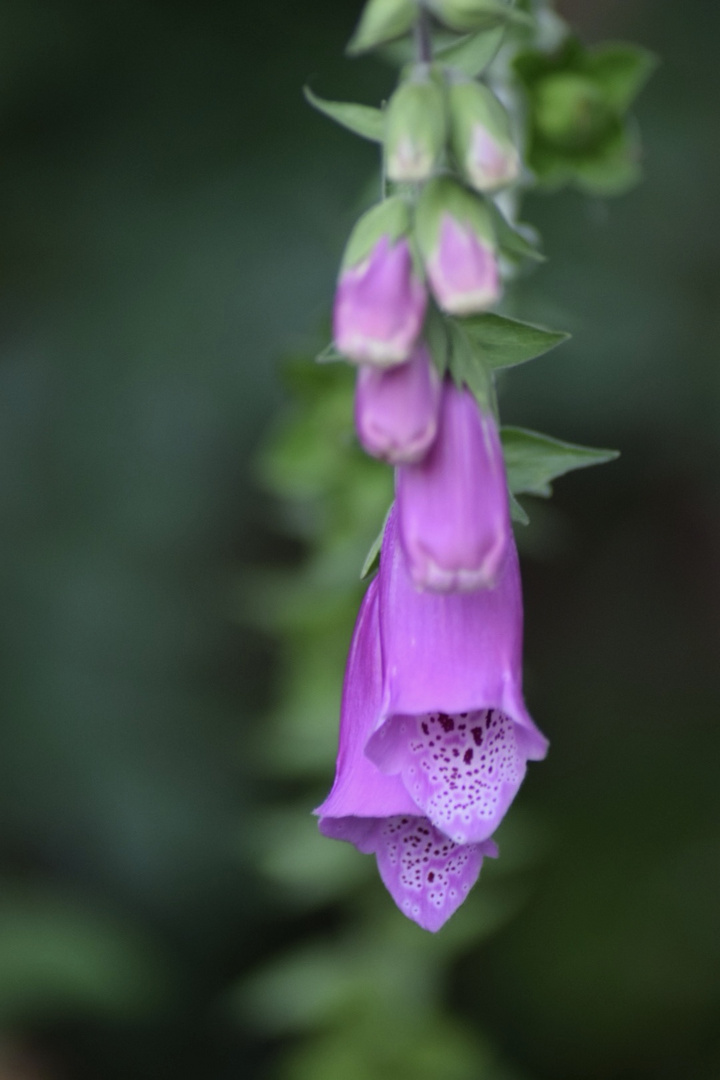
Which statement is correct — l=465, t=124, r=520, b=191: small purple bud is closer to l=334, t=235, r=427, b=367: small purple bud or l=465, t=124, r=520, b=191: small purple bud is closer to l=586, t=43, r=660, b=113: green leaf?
l=334, t=235, r=427, b=367: small purple bud

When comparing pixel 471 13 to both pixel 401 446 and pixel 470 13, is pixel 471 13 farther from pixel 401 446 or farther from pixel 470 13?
pixel 401 446

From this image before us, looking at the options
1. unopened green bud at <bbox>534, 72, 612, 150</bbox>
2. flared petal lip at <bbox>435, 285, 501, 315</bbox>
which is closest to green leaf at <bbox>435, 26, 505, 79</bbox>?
flared petal lip at <bbox>435, 285, 501, 315</bbox>

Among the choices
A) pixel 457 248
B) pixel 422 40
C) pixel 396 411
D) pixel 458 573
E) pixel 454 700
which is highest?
pixel 422 40

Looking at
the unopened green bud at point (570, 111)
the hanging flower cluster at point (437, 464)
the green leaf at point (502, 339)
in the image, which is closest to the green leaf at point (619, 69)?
the unopened green bud at point (570, 111)

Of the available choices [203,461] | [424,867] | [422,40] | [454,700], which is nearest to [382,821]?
[424,867]

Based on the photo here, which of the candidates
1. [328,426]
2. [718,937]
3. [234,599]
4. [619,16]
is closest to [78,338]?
[234,599]

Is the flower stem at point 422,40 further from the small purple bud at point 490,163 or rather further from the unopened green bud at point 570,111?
the unopened green bud at point 570,111

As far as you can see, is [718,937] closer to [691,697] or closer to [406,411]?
[691,697]
